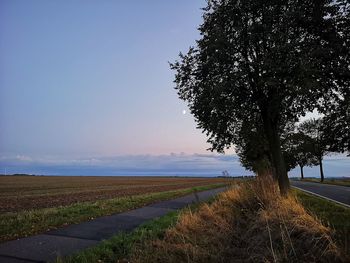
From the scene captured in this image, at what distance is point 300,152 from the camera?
77.3 m

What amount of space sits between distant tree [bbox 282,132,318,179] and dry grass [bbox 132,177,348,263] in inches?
1330

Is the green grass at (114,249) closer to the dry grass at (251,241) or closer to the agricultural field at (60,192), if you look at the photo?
the dry grass at (251,241)

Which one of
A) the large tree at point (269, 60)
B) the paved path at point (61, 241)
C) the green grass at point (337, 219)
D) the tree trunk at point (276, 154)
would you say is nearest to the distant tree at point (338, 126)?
the large tree at point (269, 60)

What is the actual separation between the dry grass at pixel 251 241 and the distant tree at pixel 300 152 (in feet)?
111

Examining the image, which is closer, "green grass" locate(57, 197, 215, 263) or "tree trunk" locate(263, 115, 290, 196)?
"green grass" locate(57, 197, 215, 263)

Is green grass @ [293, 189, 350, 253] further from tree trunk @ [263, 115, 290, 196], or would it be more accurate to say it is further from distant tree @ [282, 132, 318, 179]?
distant tree @ [282, 132, 318, 179]

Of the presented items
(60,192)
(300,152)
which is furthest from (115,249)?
(300,152)

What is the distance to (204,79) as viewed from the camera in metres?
19.8

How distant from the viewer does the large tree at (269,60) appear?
55.0ft

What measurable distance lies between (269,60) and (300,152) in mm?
64765

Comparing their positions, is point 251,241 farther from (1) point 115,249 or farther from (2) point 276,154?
(2) point 276,154

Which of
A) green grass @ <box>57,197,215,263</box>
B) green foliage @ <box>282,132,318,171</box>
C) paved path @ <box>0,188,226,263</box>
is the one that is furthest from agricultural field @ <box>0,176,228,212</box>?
green foliage @ <box>282,132,318,171</box>

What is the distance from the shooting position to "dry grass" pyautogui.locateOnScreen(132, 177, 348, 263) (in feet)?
19.3

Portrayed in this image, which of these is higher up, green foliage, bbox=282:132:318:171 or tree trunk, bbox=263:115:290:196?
green foliage, bbox=282:132:318:171
